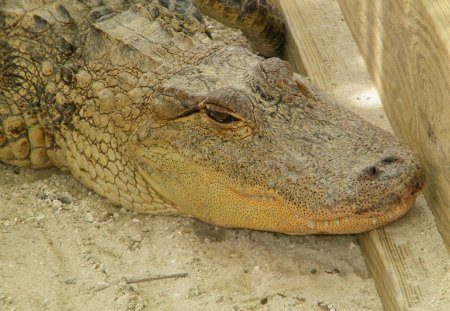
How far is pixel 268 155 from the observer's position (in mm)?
3738

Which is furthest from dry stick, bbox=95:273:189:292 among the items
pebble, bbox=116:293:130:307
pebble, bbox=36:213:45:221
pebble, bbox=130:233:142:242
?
pebble, bbox=36:213:45:221

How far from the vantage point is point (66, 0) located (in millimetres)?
4492

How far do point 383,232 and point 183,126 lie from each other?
103 centimetres

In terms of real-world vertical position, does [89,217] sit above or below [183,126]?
below

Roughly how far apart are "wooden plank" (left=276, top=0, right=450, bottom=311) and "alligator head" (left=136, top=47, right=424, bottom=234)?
15cm

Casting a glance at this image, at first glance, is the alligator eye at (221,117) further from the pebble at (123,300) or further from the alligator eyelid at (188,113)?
the pebble at (123,300)

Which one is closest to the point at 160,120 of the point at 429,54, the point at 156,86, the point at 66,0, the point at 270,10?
the point at 156,86

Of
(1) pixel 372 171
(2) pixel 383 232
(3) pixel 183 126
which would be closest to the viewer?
(1) pixel 372 171

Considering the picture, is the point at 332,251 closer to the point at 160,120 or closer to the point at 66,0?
the point at 160,120

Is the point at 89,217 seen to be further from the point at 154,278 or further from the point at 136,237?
the point at 154,278

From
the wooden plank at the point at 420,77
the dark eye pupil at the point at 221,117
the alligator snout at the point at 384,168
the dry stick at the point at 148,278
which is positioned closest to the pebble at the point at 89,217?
the dry stick at the point at 148,278

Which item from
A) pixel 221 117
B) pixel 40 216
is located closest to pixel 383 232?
pixel 221 117

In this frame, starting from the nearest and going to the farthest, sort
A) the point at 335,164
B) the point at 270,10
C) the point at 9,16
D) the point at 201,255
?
the point at 335,164, the point at 201,255, the point at 9,16, the point at 270,10

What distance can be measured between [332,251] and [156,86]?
3.76 ft
